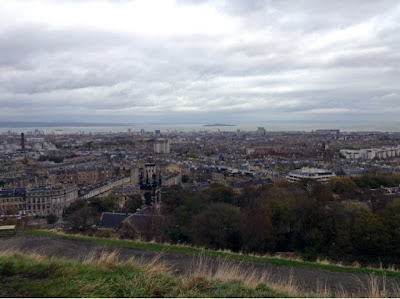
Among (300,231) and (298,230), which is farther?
(298,230)

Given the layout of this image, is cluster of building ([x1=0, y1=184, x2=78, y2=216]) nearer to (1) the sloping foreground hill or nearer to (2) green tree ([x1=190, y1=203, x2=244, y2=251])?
(2) green tree ([x1=190, y1=203, x2=244, y2=251])

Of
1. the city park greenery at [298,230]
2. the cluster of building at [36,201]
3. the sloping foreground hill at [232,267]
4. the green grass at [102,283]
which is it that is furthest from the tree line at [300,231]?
the cluster of building at [36,201]

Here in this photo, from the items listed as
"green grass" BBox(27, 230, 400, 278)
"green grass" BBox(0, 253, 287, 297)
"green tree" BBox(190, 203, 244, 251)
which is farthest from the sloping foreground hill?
"green tree" BBox(190, 203, 244, 251)

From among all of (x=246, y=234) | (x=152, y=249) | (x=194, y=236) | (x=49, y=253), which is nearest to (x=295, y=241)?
(x=246, y=234)

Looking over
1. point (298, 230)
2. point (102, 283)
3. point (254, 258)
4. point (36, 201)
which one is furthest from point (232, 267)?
point (36, 201)

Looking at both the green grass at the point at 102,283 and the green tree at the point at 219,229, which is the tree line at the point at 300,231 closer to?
the green tree at the point at 219,229

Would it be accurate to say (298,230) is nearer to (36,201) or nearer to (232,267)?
(232,267)
